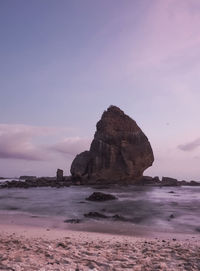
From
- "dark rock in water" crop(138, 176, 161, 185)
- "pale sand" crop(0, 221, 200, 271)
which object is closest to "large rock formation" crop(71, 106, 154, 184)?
"dark rock in water" crop(138, 176, 161, 185)

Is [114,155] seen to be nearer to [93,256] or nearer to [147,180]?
[147,180]

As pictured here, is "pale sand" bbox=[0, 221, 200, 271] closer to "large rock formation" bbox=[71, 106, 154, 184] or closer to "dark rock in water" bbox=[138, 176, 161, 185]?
"large rock formation" bbox=[71, 106, 154, 184]

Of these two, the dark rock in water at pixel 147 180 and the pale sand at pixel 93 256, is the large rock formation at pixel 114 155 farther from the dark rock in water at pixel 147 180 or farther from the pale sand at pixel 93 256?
the pale sand at pixel 93 256

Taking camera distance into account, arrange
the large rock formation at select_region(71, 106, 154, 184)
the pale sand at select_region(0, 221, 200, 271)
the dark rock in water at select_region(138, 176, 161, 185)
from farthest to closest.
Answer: the dark rock in water at select_region(138, 176, 161, 185)
the large rock formation at select_region(71, 106, 154, 184)
the pale sand at select_region(0, 221, 200, 271)

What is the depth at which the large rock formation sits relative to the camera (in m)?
79.9

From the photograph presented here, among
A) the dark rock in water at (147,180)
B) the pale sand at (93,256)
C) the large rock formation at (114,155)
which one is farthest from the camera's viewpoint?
the dark rock in water at (147,180)

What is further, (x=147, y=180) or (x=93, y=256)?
(x=147, y=180)

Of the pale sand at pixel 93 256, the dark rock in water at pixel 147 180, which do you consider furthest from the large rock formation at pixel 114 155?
the pale sand at pixel 93 256

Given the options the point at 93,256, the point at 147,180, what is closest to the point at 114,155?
the point at 147,180

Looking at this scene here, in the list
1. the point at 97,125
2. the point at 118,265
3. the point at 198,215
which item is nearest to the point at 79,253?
the point at 118,265

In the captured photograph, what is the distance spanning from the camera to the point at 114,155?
81.4m

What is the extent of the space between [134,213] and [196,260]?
1530cm

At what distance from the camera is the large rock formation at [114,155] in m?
79.9

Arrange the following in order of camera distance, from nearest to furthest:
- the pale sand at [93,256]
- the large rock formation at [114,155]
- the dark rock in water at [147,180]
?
the pale sand at [93,256], the large rock formation at [114,155], the dark rock in water at [147,180]
